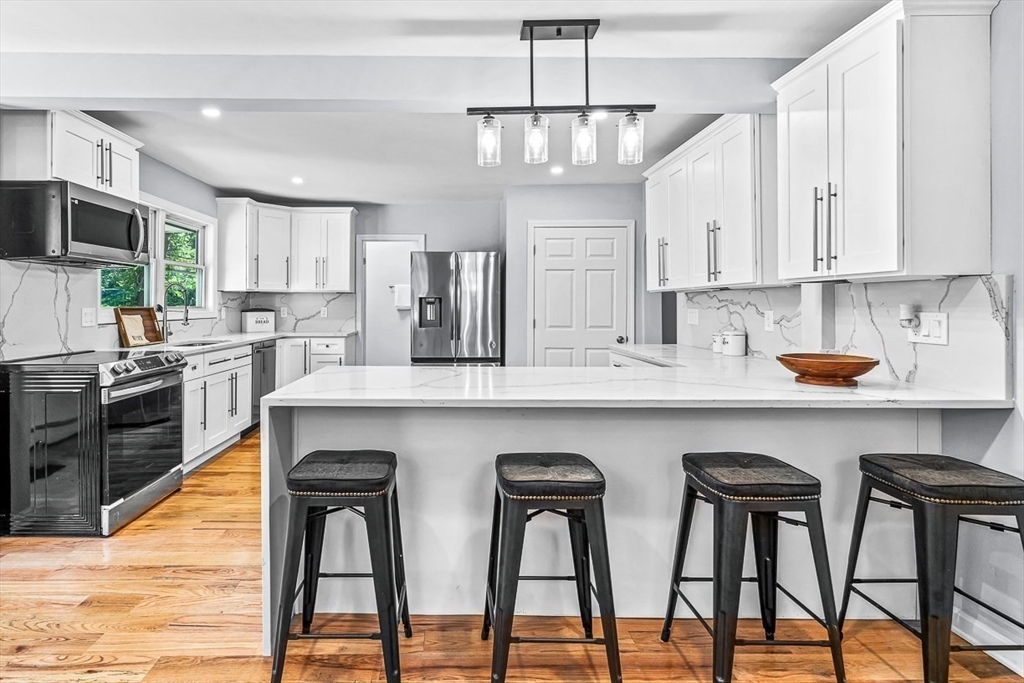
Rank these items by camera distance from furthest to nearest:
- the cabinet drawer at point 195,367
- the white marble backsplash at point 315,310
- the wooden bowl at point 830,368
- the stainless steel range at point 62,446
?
the white marble backsplash at point 315,310 → the cabinet drawer at point 195,367 → the stainless steel range at point 62,446 → the wooden bowl at point 830,368

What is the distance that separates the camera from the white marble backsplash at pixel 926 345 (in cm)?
198

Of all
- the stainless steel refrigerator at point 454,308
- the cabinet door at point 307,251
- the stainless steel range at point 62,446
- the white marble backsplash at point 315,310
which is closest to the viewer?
the stainless steel range at point 62,446

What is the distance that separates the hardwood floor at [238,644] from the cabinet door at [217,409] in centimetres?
167

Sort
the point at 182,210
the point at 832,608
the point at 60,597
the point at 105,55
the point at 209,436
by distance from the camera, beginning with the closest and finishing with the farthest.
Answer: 1. the point at 832,608
2. the point at 60,597
3. the point at 105,55
4. the point at 209,436
5. the point at 182,210

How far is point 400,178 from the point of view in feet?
17.6

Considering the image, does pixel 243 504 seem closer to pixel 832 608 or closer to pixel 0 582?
pixel 0 582

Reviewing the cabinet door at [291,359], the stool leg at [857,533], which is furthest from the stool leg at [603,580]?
the cabinet door at [291,359]

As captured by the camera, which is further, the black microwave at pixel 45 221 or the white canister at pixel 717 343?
the white canister at pixel 717 343

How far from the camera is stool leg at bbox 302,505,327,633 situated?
2045 mm

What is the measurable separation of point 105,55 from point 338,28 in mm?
1122

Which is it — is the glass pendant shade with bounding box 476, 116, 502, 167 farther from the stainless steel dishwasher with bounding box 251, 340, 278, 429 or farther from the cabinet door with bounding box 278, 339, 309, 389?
the cabinet door with bounding box 278, 339, 309, 389

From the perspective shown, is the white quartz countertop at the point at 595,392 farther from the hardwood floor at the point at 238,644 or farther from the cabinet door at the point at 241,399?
the cabinet door at the point at 241,399

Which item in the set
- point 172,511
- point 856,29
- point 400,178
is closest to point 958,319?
point 856,29

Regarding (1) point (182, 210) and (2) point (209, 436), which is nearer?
(2) point (209, 436)
